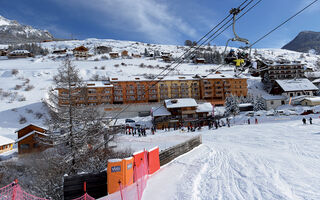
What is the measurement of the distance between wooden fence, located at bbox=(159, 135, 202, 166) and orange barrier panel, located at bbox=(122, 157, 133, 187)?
3253 millimetres

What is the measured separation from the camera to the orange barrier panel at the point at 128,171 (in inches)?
292

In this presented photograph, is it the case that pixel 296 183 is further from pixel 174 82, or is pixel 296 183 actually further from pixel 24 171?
pixel 174 82

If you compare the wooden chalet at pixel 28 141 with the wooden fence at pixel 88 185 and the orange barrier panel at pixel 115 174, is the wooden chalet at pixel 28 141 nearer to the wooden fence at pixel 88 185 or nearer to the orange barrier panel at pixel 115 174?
the wooden fence at pixel 88 185

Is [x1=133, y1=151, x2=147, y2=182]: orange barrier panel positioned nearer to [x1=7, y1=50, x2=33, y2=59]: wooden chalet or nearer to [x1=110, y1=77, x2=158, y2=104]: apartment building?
[x1=110, y1=77, x2=158, y2=104]: apartment building

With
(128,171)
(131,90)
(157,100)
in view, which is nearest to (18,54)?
(131,90)

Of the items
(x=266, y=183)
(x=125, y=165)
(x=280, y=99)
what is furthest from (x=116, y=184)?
(x=280, y=99)

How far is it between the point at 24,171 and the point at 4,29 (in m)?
245

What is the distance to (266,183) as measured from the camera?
23.4 ft

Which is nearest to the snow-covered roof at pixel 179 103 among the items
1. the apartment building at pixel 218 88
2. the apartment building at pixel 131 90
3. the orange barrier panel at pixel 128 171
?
the apartment building at pixel 131 90

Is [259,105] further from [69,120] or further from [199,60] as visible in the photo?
[199,60]

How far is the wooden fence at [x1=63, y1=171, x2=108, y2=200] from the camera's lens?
7.26 meters

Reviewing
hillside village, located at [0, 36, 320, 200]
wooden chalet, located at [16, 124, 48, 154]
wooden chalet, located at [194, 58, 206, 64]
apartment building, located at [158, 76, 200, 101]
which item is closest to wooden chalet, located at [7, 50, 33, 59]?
hillside village, located at [0, 36, 320, 200]

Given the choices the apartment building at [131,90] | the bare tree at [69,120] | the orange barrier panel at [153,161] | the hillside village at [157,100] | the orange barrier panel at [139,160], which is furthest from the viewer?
the apartment building at [131,90]

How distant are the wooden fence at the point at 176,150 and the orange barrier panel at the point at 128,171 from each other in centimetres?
325
